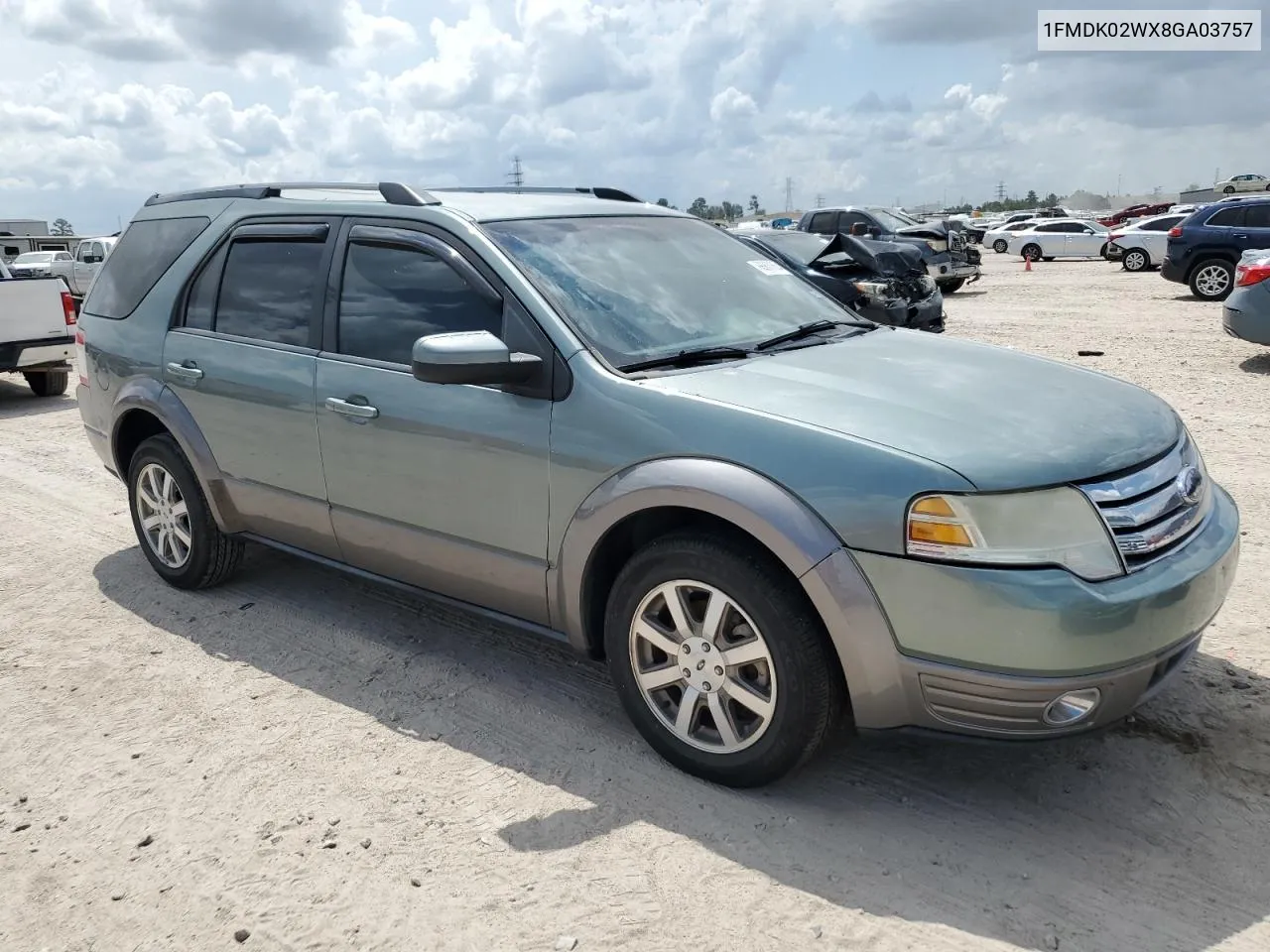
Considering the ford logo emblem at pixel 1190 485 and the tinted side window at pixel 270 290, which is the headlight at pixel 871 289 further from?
the ford logo emblem at pixel 1190 485

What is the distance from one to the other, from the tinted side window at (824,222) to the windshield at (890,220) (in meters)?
0.83

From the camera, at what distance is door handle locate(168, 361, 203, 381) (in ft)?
15.0

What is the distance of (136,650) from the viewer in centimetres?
444

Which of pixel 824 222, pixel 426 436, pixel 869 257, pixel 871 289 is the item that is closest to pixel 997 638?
pixel 426 436

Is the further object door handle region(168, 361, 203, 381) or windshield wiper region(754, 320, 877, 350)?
door handle region(168, 361, 203, 381)

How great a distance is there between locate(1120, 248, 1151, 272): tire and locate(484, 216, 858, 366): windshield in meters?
25.3

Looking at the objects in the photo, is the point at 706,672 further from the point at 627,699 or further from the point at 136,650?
the point at 136,650

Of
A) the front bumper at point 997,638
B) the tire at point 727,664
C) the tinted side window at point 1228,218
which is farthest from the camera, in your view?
the tinted side window at point 1228,218

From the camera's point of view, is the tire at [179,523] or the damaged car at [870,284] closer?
the tire at [179,523]

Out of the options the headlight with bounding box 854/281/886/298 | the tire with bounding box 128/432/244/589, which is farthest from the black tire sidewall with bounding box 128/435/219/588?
the headlight with bounding box 854/281/886/298

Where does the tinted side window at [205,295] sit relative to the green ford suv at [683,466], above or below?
above

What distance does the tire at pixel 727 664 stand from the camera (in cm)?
292

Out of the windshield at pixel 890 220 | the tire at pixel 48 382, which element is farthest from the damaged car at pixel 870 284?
the windshield at pixel 890 220

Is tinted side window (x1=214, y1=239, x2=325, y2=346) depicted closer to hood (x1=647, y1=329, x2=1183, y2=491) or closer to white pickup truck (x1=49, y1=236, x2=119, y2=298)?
hood (x1=647, y1=329, x2=1183, y2=491)
